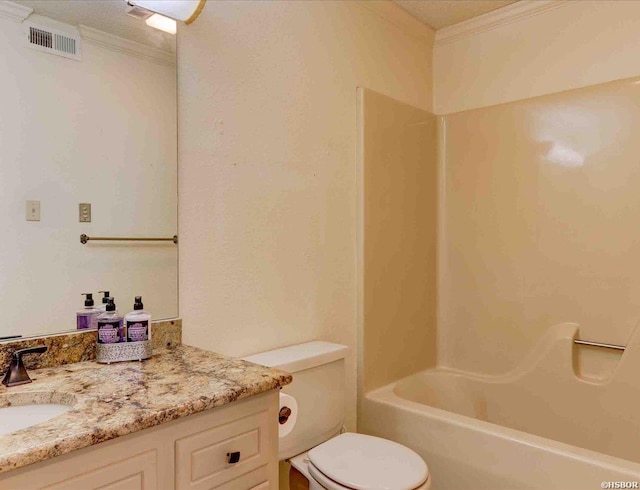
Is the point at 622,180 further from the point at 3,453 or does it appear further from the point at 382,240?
the point at 3,453

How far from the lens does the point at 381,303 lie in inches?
93.2

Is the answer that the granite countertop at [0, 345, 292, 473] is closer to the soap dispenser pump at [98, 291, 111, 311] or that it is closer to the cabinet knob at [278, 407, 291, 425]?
the soap dispenser pump at [98, 291, 111, 311]

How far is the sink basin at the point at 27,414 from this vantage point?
1.05m

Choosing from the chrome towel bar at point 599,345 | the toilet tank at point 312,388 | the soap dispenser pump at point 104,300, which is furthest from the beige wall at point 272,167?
the chrome towel bar at point 599,345

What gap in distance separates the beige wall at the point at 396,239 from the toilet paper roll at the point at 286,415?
2.06ft

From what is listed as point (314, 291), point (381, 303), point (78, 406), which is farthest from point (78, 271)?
point (381, 303)

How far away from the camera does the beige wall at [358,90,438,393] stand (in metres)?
2.30

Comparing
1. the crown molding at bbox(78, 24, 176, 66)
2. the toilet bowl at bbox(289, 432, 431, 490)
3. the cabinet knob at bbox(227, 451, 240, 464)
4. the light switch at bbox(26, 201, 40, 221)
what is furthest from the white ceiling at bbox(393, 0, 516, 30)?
the cabinet knob at bbox(227, 451, 240, 464)

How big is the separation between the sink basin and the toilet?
729mm

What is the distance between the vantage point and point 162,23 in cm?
157

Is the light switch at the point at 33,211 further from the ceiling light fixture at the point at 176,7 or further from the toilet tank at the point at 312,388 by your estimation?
the toilet tank at the point at 312,388

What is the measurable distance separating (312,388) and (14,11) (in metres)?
1.54

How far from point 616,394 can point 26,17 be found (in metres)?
2.62

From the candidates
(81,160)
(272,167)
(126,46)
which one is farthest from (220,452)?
(126,46)
